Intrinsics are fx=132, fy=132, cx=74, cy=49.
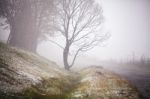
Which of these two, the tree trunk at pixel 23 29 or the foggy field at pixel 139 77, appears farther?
the tree trunk at pixel 23 29

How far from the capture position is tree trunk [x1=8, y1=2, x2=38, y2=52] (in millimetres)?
35531

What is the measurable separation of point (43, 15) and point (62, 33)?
24.5ft

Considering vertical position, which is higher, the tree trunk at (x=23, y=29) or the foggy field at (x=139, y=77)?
the tree trunk at (x=23, y=29)

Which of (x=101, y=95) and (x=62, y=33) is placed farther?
(x=62, y=33)

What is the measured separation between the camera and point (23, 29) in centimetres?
3669

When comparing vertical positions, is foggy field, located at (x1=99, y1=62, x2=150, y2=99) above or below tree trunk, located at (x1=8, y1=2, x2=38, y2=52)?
below

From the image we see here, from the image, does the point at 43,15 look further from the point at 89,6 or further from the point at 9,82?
the point at 9,82

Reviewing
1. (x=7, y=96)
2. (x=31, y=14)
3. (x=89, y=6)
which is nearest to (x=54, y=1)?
(x=31, y=14)

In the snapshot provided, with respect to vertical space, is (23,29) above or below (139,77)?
above

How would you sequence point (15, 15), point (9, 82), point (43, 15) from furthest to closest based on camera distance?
point (43, 15) → point (15, 15) → point (9, 82)

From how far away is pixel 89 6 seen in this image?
36.4m

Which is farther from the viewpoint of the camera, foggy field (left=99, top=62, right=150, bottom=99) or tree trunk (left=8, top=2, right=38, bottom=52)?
tree trunk (left=8, top=2, right=38, bottom=52)

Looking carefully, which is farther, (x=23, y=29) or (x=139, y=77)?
(x=139, y=77)

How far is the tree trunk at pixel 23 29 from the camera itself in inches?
1399
